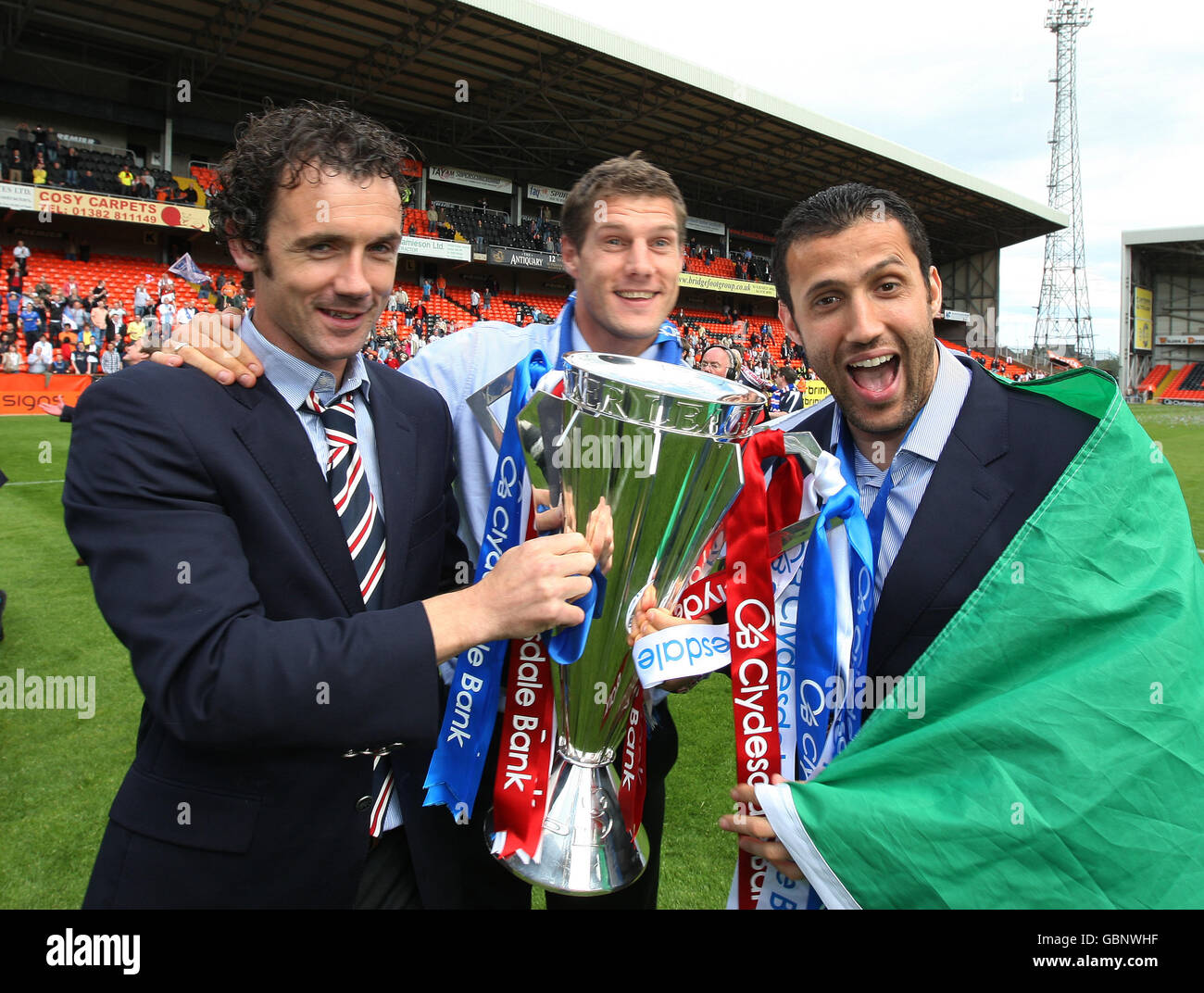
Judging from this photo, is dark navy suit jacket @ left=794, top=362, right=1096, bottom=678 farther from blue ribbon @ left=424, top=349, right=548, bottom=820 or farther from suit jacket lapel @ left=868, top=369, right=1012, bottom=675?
blue ribbon @ left=424, top=349, right=548, bottom=820

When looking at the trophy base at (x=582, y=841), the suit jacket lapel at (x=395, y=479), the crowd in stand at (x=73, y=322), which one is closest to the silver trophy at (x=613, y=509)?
the trophy base at (x=582, y=841)

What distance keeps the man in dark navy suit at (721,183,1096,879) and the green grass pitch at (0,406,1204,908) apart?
0.87ft

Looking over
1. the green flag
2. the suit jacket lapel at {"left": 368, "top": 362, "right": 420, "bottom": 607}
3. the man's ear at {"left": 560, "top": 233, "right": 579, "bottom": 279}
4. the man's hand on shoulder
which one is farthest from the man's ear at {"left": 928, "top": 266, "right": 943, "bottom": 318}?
the man's hand on shoulder

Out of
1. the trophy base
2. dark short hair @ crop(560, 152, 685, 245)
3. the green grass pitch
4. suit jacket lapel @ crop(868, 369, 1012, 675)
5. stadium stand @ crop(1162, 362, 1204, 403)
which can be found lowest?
the green grass pitch


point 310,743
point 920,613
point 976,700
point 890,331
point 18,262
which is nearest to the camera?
point 310,743

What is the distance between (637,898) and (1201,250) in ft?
195

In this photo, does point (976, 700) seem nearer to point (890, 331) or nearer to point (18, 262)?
point (890, 331)

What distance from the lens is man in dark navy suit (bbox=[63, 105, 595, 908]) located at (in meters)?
1.18

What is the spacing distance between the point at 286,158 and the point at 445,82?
23895mm

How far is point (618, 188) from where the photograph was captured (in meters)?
2.27

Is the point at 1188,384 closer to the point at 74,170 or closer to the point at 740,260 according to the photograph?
the point at 740,260

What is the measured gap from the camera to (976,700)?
1.39m

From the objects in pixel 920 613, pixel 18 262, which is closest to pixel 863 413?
pixel 920 613

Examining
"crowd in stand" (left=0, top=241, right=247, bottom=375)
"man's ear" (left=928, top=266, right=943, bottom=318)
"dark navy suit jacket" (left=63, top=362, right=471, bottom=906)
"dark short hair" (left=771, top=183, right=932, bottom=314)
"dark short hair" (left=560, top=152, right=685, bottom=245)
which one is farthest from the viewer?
"crowd in stand" (left=0, top=241, right=247, bottom=375)
